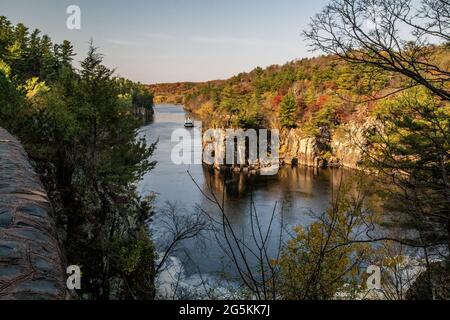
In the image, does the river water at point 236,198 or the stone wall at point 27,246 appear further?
the river water at point 236,198

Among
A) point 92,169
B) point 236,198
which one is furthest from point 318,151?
point 92,169

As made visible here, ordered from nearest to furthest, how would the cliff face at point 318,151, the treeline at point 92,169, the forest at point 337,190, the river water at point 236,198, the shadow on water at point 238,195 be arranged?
the forest at point 337,190 → the treeline at point 92,169 → the river water at point 236,198 → the shadow on water at point 238,195 → the cliff face at point 318,151

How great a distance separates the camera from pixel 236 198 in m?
35.4

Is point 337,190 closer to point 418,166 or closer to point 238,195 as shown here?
point 418,166

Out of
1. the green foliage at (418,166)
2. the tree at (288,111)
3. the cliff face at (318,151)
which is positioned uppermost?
the tree at (288,111)

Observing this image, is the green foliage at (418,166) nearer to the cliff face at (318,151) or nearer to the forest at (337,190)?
the forest at (337,190)

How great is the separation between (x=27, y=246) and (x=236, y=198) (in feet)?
111

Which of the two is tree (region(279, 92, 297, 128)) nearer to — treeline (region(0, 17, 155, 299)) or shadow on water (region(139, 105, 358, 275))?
shadow on water (region(139, 105, 358, 275))

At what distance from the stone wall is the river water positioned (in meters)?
17.4

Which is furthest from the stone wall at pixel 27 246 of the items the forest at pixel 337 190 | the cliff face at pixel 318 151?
the cliff face at pixel 318 151

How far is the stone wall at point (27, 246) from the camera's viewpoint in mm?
1591

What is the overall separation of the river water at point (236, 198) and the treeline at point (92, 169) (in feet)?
13.2

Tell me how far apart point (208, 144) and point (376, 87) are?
1999 inches
